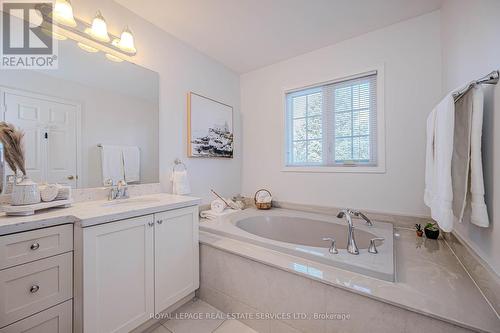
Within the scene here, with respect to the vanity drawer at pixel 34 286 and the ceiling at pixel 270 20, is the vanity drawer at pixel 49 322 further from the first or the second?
the ceiling at pixel 270 20

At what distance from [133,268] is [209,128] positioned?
162cm

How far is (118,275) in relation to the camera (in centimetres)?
115

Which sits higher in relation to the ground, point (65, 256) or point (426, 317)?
point (65, 256)

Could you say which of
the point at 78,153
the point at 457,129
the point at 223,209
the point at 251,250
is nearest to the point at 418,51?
the point at 457,129

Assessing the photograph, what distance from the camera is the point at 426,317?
0.88 metres

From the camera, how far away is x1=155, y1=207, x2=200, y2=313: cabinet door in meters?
1.36

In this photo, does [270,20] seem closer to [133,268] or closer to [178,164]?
[178,164]

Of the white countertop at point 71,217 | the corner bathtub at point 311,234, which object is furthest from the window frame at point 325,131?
the white countertop at point 71,217

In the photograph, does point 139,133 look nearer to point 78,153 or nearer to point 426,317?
point 78,153

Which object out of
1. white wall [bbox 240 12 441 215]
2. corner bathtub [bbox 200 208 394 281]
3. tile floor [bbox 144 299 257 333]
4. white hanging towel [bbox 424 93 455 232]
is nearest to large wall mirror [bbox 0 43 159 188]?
corner bathtub [bbox 200 208 394 281]

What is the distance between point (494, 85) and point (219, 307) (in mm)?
2137

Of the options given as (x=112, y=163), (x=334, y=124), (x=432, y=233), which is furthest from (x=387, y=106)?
(x=112, y=163)

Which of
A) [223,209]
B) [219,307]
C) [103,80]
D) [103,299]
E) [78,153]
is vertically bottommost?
[219,307]

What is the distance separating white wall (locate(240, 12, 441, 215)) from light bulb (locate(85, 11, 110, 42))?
179 centimetres
